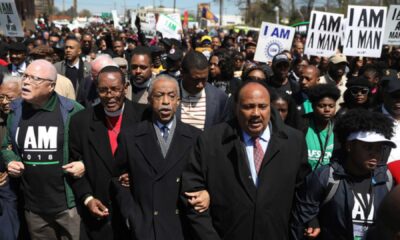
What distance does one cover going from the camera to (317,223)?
3117 millimetres

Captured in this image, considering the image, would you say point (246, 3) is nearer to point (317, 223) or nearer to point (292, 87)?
point (292, 87)

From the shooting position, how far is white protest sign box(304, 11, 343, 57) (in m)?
8.66

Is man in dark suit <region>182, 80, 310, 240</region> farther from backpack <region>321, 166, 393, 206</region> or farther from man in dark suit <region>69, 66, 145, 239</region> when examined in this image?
man in dark suit <region>69, 66, 145, 239</region>

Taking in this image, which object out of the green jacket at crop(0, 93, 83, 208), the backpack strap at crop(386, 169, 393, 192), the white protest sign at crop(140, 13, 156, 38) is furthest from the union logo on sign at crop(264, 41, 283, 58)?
the white protest sign at crop(140, 13, 156, 38)

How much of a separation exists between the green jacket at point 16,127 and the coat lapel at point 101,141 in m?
0.31

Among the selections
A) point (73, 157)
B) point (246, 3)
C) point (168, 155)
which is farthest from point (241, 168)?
point (246, 3)

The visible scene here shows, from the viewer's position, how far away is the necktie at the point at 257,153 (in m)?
3.06

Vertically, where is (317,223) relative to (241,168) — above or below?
below

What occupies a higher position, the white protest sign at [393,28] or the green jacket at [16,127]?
the white protest sign at [393,28]

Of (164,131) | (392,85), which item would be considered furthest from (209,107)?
(392,85)

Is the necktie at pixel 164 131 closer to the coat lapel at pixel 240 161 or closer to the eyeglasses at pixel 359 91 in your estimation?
the coat lapel at pixel 240 161

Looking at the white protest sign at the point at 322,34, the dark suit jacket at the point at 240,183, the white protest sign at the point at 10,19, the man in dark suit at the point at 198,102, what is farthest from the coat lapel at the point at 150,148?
the white protest sign at the point at 10,19

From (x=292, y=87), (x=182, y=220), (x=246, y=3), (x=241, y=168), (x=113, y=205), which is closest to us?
(x=241, y=168)

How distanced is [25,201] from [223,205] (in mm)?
1874
